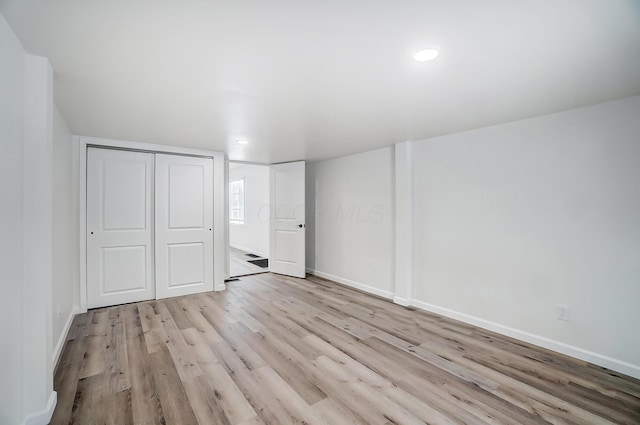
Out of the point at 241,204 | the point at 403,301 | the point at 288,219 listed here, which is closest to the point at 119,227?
the point at 288,219

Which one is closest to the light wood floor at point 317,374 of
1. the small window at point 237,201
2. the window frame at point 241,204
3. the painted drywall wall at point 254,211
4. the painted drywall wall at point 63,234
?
the painted drywall wall at point 63,234

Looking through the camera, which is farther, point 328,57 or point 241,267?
point 241,267

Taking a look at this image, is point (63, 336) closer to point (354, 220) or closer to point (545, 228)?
point (354, 220)

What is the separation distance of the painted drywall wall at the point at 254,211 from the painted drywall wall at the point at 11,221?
5382 mm

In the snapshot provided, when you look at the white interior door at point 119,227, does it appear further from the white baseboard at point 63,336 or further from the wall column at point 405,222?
the wall column at point 405,222

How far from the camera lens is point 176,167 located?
4.21m

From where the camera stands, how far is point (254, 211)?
791 cm

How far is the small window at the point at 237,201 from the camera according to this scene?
8711 millimetres

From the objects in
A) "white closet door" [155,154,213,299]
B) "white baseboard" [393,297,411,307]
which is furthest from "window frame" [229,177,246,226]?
"white baseboard" [393,297,411,307]

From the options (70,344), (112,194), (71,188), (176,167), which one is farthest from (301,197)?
(70,344)

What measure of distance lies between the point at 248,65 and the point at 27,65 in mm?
1295

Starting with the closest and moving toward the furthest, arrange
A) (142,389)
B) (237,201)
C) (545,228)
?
(142,389)
(545,228)
(237,201)

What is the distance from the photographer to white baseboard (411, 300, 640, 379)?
7.41 feet

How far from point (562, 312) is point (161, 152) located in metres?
5.12
